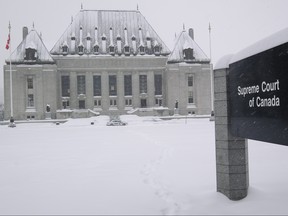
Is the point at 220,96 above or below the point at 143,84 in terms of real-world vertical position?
below

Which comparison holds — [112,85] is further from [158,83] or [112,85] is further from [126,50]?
[158,83]

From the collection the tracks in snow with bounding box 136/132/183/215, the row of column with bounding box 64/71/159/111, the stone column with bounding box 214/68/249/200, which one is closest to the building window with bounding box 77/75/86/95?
the row of column with bounding box 64/71/159/111

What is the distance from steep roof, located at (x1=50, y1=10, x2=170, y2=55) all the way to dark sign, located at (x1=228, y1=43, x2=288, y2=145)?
53.7m

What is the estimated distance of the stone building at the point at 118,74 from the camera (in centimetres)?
5622

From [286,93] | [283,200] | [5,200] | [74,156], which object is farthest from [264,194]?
[74,156]

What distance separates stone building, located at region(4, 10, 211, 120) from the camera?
2213 inches

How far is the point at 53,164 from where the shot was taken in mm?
11109

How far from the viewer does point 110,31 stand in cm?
6066

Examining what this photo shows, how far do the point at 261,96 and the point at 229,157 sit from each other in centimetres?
193

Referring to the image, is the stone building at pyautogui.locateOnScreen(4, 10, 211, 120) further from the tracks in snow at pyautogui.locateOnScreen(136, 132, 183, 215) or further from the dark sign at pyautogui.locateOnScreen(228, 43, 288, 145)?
the dark sign at pyautogui.locateOnScreen(228, 43, 288, 145)

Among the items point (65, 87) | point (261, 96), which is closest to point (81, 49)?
point (65, 87)

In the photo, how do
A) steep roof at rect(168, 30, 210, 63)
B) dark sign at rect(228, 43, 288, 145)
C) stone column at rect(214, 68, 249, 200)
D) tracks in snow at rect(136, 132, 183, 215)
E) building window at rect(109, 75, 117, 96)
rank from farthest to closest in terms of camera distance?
building window at rect(109, 75, 117, 96)
steep roof at rect(168, 30, 210, 63)
stone column at rect(214, 68, 249, 200)
tracks in snow at rect(136, 132, 183, 215)
dark sign at rect(228, 43, 288, 145)

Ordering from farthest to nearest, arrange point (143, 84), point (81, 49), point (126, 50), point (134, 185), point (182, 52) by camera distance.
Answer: point (143, 84), point (126, 50), point (182, 52), point (81, 49), point (134, 185)

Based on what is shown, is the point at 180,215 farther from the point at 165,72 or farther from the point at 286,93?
the point at 165,72
